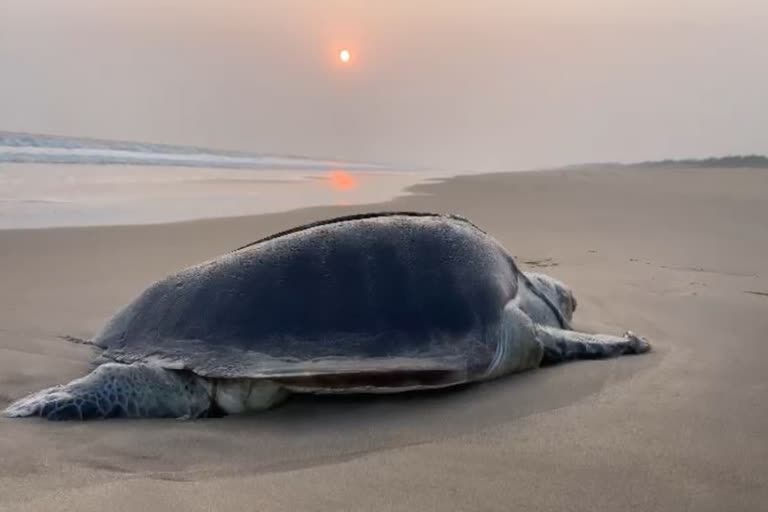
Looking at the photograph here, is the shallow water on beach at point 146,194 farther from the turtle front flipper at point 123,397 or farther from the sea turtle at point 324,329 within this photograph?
the turtle front flipper at point 123,397

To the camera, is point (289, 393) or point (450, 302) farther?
point (450, 302)

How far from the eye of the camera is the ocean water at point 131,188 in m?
8.84

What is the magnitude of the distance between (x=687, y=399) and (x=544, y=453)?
794mm

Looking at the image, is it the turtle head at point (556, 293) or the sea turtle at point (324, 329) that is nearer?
the sea turtle at point (324, 329)

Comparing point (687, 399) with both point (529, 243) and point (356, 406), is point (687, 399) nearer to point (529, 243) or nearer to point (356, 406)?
point (356, 406)

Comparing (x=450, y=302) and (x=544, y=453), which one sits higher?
(x=450, y=302)

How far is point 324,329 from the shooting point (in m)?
3.04

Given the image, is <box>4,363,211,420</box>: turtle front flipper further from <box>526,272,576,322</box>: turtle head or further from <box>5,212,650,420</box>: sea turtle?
<box>526,272,576,322</box>: turtle head

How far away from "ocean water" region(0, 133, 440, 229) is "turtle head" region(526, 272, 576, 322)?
5263mm

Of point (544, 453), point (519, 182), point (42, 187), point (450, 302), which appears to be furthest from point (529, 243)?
point (519, 182)

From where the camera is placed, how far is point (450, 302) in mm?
3219

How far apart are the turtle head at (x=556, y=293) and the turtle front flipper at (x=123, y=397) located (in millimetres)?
1746

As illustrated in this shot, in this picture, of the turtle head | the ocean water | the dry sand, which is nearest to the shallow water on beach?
the ocean water

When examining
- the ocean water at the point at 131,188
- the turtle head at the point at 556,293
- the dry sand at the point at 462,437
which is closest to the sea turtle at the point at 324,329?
the dry sand at the point at 462,437
